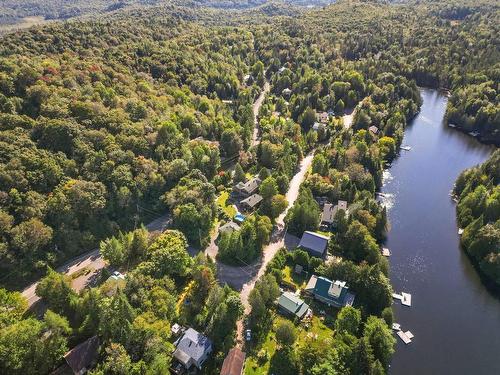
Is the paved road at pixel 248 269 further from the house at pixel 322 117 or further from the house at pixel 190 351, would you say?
the house at pixel 322 117

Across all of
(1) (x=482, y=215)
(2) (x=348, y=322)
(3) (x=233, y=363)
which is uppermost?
(1) (x=482, y=215)

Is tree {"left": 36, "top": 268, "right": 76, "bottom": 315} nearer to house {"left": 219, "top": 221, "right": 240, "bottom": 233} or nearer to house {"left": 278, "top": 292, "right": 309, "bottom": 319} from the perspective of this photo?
house {"left": 219, "top": 221, "right": 240, "bottom": 233}

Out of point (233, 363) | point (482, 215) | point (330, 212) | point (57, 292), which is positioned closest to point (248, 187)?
point (330, 212)

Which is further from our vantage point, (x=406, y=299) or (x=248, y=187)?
(x=248, y=187)

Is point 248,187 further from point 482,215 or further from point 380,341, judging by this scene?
point 482,215

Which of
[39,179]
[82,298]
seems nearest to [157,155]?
[39,179]

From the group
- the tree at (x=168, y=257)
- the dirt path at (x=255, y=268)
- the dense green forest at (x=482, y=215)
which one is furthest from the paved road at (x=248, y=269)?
the dense green forest at (x=482, y=215)

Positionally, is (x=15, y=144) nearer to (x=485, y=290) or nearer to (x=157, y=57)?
(x=157, y=57)
